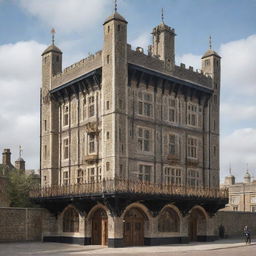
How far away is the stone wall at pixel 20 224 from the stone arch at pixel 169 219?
10.4m

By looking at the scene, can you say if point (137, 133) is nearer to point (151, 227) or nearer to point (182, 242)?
point (151, 227)

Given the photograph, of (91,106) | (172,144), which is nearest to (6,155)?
(91,106)

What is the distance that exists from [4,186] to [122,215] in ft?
71.9

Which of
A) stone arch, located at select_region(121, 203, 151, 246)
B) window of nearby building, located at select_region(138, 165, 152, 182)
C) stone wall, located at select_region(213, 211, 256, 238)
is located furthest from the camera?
stone wall, located at select_region(213, 211, 256, 238)

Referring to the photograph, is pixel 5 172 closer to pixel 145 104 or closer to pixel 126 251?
pixel 145 104

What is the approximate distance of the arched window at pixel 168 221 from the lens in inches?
1596

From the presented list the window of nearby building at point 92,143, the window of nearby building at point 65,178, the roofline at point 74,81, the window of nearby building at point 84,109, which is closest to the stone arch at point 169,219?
the window of nearby building at point 92,143

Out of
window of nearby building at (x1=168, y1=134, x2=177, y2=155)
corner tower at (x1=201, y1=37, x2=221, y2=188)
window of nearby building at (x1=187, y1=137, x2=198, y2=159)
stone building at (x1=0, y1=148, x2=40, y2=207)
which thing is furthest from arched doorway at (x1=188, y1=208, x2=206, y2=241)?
stone building at (x1=0, y1=148, x2=40, y2=207)

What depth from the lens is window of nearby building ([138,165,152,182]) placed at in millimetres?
39631

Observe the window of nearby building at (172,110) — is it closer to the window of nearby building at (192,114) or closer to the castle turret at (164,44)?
the window of nearby building at (192,114)

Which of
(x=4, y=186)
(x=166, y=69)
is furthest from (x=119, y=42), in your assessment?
(x=4, y=186)

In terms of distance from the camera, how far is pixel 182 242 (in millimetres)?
41594

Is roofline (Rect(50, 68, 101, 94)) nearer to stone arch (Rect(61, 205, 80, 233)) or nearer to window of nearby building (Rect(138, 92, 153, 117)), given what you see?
window of nearby building (Rect(138, 92, 153, 117))

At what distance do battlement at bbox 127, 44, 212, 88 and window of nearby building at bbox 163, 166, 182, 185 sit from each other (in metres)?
8.08
